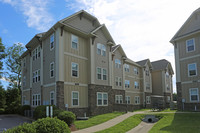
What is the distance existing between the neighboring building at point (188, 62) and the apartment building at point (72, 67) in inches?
340

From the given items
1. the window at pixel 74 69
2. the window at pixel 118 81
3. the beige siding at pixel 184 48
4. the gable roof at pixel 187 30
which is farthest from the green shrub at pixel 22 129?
the window at pixel 118 81

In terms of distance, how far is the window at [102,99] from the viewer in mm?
22078

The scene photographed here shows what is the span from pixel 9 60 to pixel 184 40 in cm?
3740

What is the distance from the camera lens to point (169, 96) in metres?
40.4

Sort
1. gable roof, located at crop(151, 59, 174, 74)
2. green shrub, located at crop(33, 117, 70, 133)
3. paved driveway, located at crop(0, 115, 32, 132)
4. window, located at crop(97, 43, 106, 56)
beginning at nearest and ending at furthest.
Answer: green shrub, located at crop(33, 117, 70, 133)
paved driveway, located at crop(0, 115, 32, 132)
window, located at crop(97, 43, 106, 56)
gable roof, located at crop(151, 59, 174, 74)

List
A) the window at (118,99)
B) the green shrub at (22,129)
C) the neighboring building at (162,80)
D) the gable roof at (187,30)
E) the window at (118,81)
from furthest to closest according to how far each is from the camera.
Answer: the neighboring building at (162,80)
the window at (118,81)
the window at (118,99)
the gable roof at (187,30)
the green shrub at (22,129)

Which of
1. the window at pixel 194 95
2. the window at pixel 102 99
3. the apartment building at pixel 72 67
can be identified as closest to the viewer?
the apartment building at pixel 72 67

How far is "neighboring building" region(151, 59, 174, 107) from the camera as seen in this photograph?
127 ft

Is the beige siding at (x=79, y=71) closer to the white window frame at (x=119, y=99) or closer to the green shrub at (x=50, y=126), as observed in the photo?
the white window frame at (x=119, y=99)

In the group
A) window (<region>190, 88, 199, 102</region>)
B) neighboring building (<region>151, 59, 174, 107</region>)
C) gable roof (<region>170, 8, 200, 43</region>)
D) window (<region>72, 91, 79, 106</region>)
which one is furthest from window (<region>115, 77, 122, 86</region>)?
neighboring building (<region>151, 59, 174, 107</region>)

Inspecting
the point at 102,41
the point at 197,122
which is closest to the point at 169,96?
the point at 102,41

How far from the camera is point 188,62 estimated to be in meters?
22.3

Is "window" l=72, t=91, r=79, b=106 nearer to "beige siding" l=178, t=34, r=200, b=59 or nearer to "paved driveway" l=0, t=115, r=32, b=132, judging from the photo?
"paved driveway" l=0, t=115, r=32, b=132

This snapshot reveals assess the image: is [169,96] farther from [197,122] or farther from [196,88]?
[197,122]
